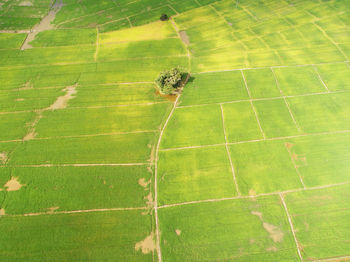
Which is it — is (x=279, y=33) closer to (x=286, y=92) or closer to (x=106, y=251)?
(x=286, y=92)

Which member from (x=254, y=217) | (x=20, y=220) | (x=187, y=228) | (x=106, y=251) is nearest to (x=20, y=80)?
(x=20, y=220)

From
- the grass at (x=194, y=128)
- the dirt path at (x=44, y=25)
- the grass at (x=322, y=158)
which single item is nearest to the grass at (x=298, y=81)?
the grass at (x=322, y=158)

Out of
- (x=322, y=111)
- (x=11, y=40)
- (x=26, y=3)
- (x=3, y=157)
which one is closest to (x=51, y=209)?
(x=3, y=157)

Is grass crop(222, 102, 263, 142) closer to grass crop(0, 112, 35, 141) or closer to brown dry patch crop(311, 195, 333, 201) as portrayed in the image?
brown dry patch crop(311, 195, 333, 201)

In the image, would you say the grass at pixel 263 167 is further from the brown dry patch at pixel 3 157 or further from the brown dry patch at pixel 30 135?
the brown dry patch at pixel 3 157

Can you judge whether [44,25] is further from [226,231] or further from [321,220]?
[321,220]

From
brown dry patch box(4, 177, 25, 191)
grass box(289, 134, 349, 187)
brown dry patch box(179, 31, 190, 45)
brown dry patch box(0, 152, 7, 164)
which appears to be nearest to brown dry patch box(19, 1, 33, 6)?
brown dry patch box(179, 31, 190, 45)
